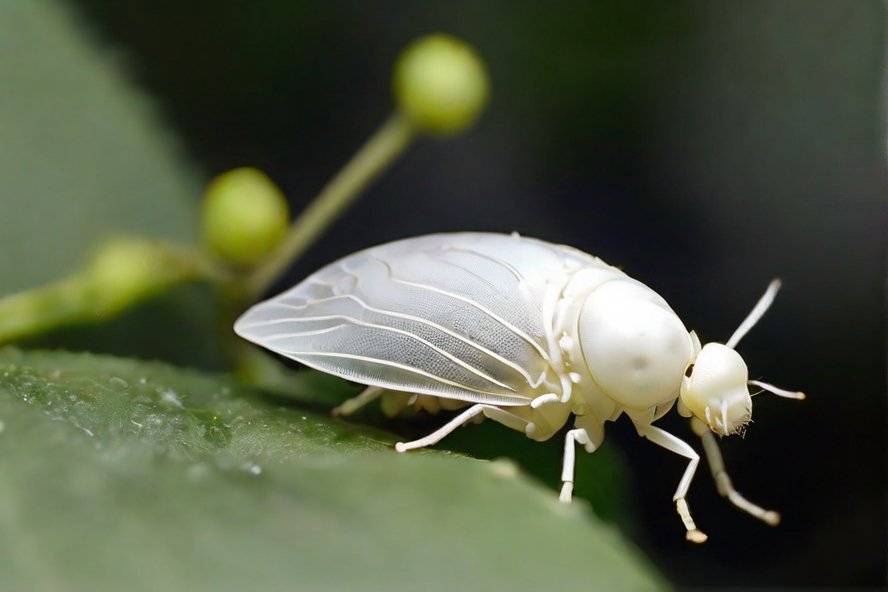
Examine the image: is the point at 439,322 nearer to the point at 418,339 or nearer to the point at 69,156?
the point at 418,339

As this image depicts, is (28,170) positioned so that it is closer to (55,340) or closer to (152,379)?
(55,340)

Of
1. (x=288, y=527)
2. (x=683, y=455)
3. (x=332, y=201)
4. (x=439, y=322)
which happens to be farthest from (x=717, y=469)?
(x=288, y=527)

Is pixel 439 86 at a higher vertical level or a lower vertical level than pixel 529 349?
higher

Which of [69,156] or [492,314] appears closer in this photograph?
[492,314]

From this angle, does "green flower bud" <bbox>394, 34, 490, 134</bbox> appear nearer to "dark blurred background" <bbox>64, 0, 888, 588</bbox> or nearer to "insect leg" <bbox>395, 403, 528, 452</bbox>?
"dark blurred background" <bbox>64, 0, 888, 588</bbox>

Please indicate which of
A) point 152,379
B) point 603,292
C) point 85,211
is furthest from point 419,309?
point 85,211

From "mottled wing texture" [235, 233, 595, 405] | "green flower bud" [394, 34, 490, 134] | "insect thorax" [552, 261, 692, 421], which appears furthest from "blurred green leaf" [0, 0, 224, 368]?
"insect thorax" [552, 261, 692, 421]

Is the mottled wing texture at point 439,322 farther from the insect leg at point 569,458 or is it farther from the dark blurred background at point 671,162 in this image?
the dark blurred background at point 671,162

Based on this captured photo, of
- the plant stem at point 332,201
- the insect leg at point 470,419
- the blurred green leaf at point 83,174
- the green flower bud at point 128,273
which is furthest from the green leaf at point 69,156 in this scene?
the insect leg at point 470,419
